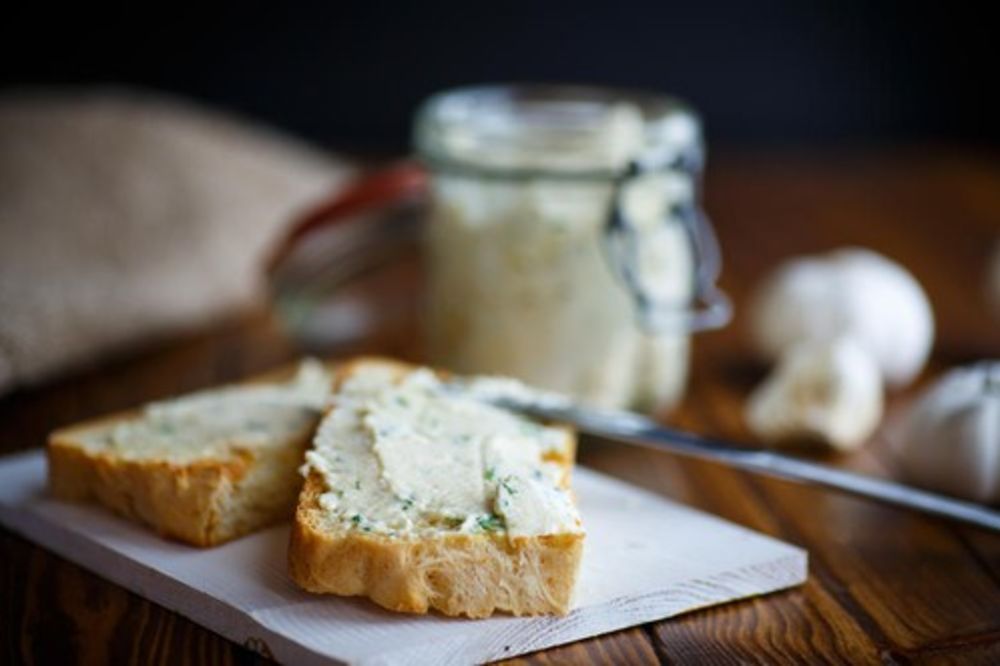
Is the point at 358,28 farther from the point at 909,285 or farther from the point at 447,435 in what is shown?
the point at 447,435

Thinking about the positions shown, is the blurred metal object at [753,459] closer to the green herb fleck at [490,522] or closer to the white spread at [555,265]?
the white spread at [555,265]

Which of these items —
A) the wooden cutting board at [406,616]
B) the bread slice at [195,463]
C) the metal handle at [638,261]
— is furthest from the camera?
the metal handle at [638,261]

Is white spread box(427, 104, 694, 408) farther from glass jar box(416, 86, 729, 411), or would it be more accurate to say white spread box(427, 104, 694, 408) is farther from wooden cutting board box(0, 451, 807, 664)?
wooden cutting board box(0, 451, 807, 664)

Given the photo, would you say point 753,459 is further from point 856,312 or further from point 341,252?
point 341,252

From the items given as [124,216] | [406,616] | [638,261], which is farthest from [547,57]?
[406,616]

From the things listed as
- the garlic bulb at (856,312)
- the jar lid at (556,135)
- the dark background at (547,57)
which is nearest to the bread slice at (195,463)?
the jar lid at (556,135)

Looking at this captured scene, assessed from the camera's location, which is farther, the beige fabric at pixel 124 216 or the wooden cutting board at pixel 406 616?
the beige fabric at pixel 124 216
